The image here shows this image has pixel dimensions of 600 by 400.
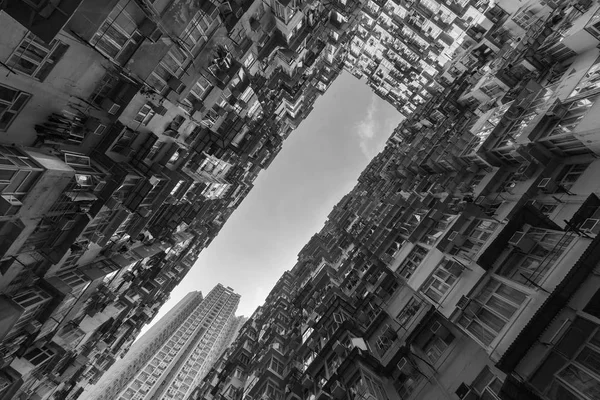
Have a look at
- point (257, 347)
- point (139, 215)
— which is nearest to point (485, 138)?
point (139, 215)

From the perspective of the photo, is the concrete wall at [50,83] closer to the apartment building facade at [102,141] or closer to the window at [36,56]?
the apartment building facade at [102,141]

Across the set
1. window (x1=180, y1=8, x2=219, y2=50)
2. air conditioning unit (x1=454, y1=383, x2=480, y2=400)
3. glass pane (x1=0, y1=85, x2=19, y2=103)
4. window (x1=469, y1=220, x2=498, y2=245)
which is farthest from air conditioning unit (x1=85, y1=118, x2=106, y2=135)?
air conditioning unit (x1=454, y1=383, x2=480, y2=400)

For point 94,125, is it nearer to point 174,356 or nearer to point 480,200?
point 480,200

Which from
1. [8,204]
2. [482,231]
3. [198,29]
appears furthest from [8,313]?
[482,231]

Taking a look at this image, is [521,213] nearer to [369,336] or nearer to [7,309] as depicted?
[369,336]

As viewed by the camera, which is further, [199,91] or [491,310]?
[199,91]

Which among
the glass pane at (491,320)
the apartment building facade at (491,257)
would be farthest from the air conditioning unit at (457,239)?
the glass pane at (491,320)
